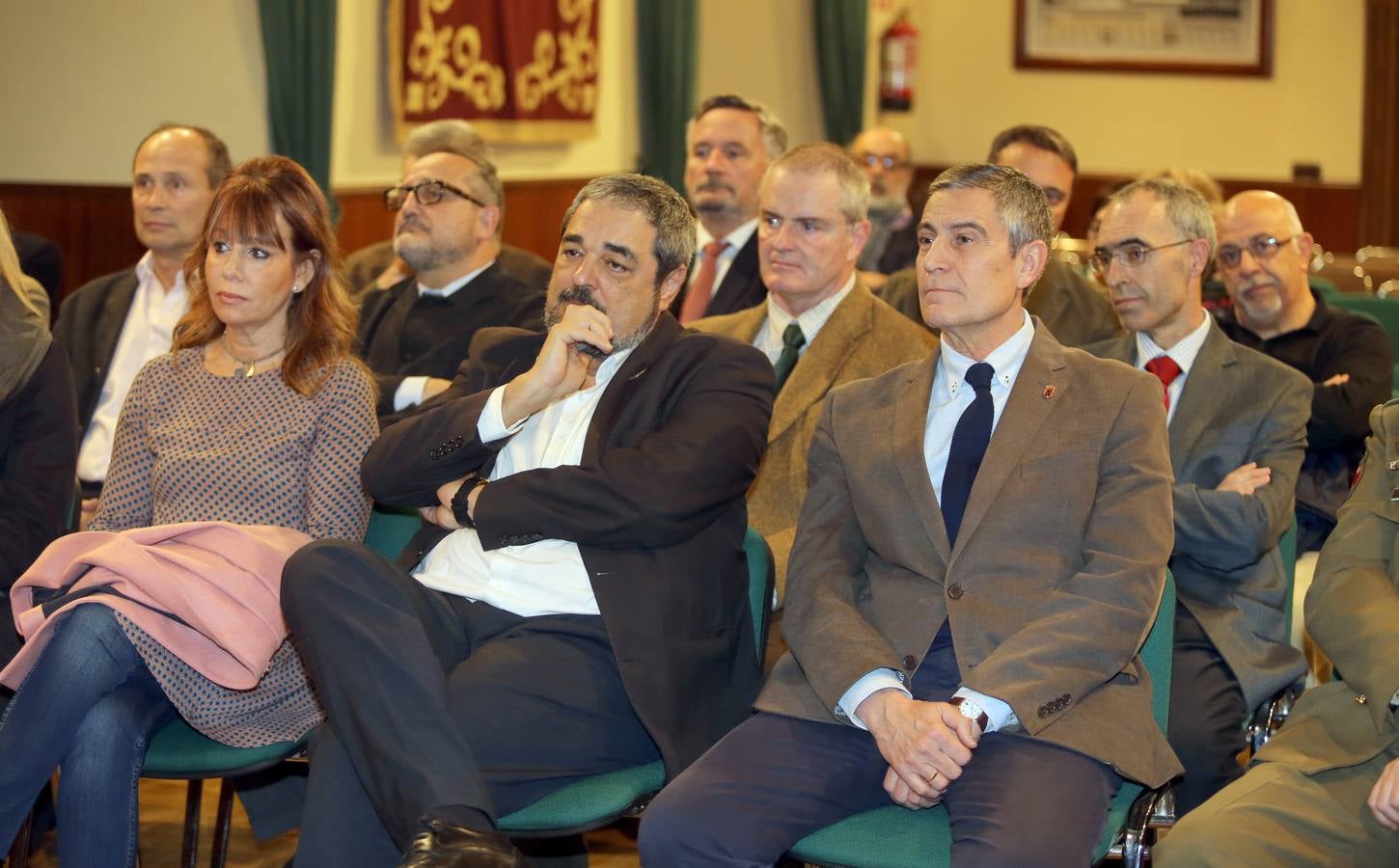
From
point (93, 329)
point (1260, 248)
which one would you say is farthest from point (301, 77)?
point (1260, 248)

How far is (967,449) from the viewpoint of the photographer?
271 centimetres

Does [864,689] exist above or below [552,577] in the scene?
below

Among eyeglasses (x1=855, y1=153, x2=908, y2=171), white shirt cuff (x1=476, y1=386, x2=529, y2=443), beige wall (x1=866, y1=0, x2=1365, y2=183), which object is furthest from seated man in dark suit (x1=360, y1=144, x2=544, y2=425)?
beige wall (x1=866, y1=0, x2=1365, y2=183)

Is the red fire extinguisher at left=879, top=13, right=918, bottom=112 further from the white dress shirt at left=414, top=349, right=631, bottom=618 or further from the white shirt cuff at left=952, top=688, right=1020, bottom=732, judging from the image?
the white shirt cuff at left=952, top=688, right=1020, bottom=732

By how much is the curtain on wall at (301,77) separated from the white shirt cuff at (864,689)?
173 inches

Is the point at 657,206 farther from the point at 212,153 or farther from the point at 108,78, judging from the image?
the point at 108,78

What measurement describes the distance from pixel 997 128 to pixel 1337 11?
7.89 feet

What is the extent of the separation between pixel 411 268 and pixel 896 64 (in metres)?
7.37

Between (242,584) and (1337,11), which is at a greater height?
(1337,11)

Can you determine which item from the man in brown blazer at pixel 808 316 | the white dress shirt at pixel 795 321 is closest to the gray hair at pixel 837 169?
the man in brown blazer at pixel 808 316

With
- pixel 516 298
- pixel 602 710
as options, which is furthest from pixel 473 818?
pixel 516 298

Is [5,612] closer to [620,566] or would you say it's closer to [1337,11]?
[620,566]

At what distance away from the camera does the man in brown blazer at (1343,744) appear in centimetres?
230

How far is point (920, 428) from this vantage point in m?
2.74
